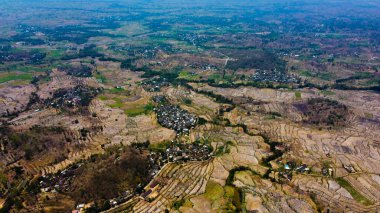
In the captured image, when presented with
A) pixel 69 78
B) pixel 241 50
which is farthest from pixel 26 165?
pixel 241 50

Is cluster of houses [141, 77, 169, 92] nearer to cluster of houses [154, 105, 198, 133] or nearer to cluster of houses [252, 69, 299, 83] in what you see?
cluster of houses [154, 105, 198, 133]

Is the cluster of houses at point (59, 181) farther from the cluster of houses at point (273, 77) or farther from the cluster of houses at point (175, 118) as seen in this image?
the cluster of houses at point (273, 77)

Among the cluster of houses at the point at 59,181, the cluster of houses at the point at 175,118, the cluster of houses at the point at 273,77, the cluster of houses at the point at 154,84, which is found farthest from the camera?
the cluster of houses at the point at 273,77

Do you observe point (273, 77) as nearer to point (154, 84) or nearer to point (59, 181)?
point (154, 84)

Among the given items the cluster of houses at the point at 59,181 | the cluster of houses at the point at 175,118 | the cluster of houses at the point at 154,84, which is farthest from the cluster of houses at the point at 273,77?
the cluster of houses at the point at 59,181

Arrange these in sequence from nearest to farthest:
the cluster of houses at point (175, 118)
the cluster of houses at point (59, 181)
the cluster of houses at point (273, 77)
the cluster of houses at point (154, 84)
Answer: the cluster of houses at point (59, 181) < the cluster of houses at point (175, 118) < the cluster of houses at point (154, 84) < the cluster of houses at point (273, 77)

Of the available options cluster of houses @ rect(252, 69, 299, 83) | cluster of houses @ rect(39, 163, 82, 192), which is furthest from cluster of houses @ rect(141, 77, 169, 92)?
cluster of houses @ rect(39, 163, 82, 192)

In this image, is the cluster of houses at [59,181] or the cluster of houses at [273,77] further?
the cluster of houses at [273,77]

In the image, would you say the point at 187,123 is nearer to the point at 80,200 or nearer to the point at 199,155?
the point at 199,155

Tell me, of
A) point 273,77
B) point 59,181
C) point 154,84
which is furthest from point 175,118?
point 273,77

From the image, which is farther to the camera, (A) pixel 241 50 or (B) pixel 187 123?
(A) pixel 241 50
